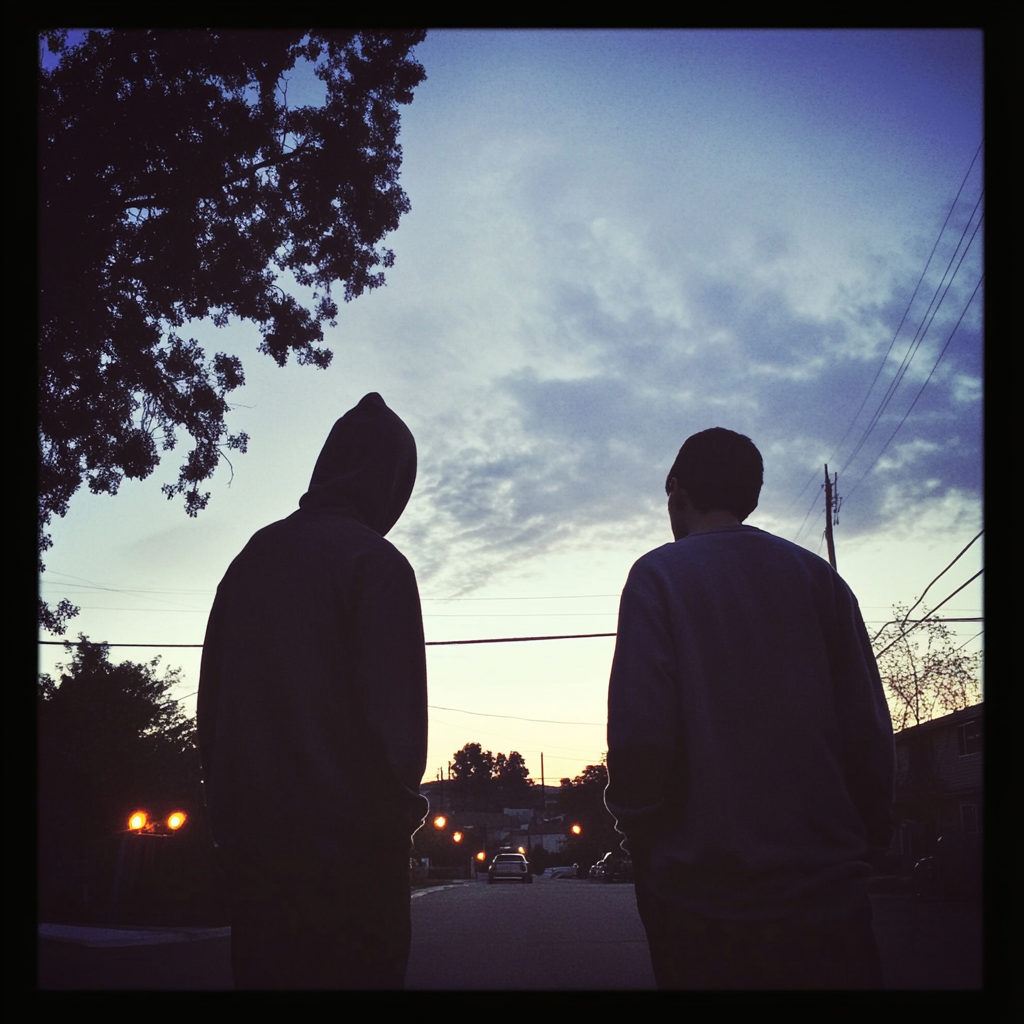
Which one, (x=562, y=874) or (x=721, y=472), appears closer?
(x=721, y=472)

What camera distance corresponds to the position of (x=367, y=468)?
103 inches

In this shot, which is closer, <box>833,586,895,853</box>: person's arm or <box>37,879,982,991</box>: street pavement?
<box>833,586,895,853</box>: person's arm

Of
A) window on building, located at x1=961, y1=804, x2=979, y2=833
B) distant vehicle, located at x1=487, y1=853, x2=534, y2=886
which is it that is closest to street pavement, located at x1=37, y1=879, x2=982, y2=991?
window on building, located at x1=961, y1=804, x2=979, y2=833

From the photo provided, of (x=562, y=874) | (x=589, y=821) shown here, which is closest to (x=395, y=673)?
(x=562, y=874)

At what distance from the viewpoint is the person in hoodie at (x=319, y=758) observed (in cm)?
203

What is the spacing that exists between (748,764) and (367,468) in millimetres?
1232

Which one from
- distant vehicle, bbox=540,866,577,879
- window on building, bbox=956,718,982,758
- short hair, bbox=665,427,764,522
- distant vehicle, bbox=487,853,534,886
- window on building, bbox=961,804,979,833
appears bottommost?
distant vehicle, bbox=540,866,577,879

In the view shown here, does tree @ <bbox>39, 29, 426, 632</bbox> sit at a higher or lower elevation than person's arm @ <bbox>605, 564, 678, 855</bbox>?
higher

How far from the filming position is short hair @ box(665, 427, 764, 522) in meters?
2.41

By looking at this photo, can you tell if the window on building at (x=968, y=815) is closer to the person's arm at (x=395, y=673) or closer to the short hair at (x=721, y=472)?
the short hair at (x=721, y=472)

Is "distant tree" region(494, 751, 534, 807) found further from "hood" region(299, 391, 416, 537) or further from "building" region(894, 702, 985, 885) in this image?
"hood" region(299, 391, 416, 537)

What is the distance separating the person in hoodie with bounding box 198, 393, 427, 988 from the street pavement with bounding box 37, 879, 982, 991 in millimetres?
2386

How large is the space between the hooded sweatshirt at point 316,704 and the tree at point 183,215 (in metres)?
10.1

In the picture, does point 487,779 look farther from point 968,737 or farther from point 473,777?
point 968,737
